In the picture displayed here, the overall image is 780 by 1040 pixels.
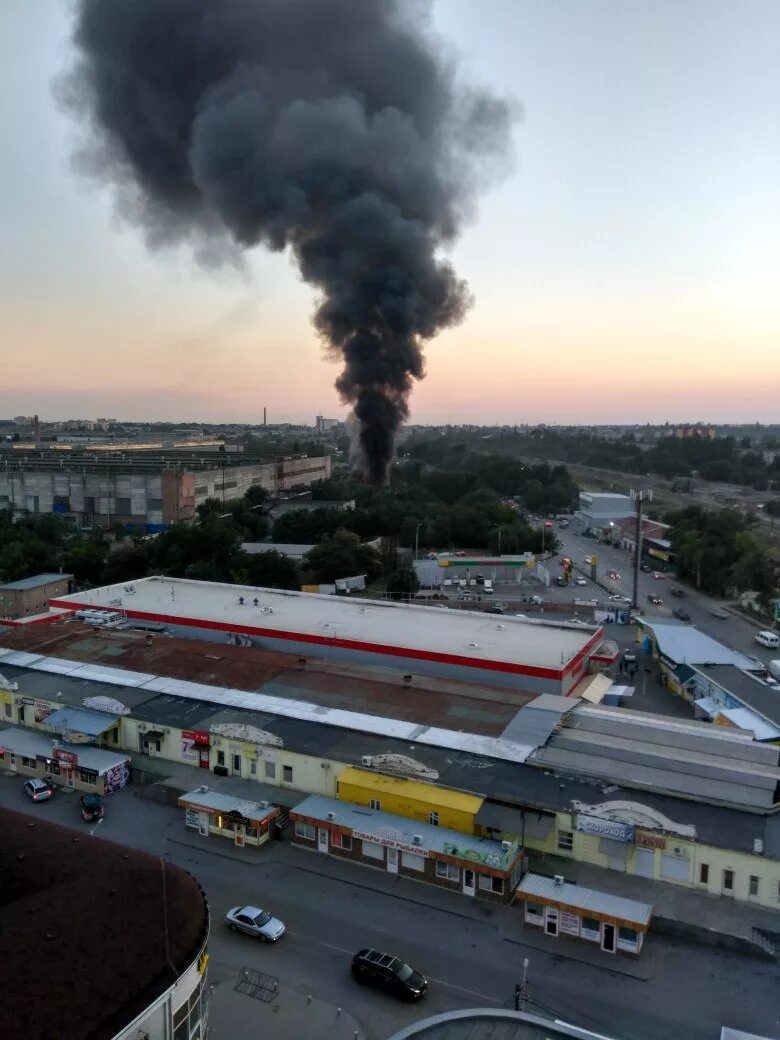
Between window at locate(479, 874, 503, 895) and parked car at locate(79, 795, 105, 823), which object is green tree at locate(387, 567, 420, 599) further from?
window at locate(479, 874, 503, 895)

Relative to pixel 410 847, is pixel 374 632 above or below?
above

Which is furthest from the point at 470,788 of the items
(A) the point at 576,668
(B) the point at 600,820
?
(A) the point at 576,668

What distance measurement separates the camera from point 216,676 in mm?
9688

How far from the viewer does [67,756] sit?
312 inches

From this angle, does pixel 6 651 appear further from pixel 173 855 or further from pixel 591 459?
pixel 591 459

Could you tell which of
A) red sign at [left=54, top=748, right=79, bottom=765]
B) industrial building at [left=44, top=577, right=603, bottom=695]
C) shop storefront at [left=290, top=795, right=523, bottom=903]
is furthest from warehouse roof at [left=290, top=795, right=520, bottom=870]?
industrial building at [left=44, top=577, right=603, bottom=695]

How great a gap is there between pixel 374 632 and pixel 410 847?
527 cm

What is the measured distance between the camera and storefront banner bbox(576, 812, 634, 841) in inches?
239

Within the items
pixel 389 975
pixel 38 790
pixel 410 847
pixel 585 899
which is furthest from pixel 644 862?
pixel 38 790

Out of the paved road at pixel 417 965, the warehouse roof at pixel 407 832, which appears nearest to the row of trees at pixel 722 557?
the warehouse roof at pixel 407 832

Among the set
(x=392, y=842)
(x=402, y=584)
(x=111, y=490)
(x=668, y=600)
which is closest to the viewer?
(x=392, y=842)

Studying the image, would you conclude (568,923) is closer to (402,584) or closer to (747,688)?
(747,688)

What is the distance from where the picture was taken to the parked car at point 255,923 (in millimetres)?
5348

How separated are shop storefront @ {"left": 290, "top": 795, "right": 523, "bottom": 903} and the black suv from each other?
1.12 meters
